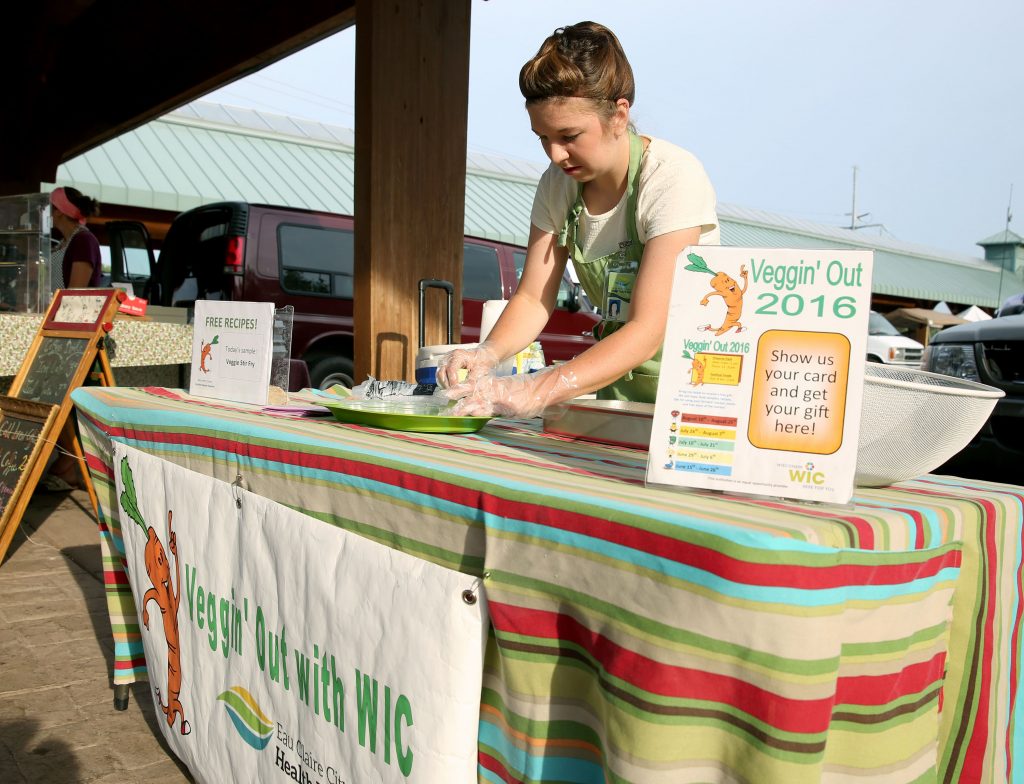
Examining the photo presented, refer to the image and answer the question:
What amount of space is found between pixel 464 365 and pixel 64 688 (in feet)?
4.87

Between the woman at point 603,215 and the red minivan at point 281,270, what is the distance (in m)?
4.08

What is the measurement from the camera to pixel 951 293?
24.7 metres

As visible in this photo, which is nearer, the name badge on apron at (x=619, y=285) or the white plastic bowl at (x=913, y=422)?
the white plastic bowl at (x=913, y=422)

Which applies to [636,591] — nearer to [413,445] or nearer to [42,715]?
[413,445]

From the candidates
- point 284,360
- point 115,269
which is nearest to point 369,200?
point 284,360

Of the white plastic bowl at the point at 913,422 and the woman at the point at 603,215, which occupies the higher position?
the woman at the point at 603,215

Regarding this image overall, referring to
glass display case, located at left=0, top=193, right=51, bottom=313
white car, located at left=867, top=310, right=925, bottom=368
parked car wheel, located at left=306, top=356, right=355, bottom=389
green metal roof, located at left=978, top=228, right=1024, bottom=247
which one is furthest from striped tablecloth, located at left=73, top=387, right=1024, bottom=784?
green metal roof, located at left=978, top=228, right=1024, bottom=247

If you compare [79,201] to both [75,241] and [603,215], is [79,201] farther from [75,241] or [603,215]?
[603,215]

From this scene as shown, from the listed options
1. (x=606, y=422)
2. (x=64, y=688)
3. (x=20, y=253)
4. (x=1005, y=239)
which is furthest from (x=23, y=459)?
(x=1005, y=239)

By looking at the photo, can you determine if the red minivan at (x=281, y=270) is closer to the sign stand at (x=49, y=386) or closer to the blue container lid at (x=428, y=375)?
the sign stand at (x=49, y=386)

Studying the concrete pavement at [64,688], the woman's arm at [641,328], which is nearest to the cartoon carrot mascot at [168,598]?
the concrete pavement at [64,688]

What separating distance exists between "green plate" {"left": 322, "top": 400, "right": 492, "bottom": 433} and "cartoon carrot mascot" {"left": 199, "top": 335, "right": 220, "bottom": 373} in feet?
2.18

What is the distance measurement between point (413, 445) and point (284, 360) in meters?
0.95

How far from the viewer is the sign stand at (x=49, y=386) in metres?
3.20
